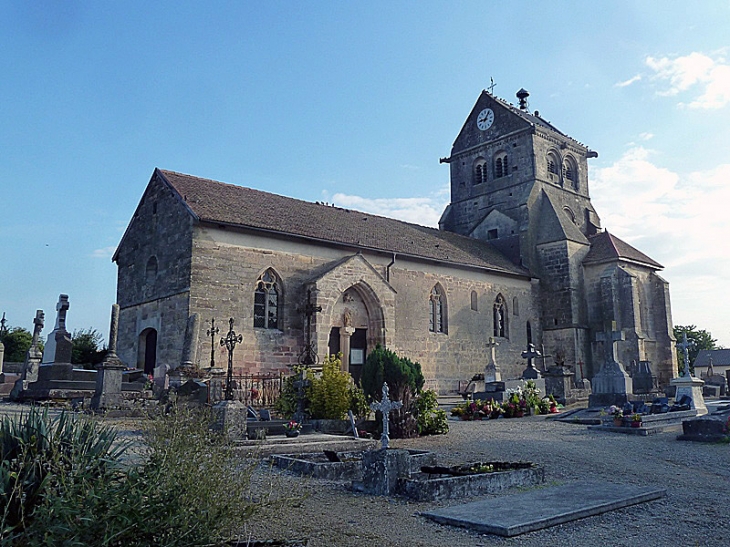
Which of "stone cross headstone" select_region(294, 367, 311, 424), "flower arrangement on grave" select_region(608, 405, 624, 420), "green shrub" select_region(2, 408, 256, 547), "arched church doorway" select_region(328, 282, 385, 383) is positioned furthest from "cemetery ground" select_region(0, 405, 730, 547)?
"arched church doorway" select_region(328, 282, 385, 383)

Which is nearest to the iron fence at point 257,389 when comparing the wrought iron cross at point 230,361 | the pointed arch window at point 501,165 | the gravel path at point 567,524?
the wrought iron cross at point 230,361

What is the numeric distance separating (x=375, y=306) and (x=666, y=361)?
1724cm

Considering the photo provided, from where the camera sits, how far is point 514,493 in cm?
716

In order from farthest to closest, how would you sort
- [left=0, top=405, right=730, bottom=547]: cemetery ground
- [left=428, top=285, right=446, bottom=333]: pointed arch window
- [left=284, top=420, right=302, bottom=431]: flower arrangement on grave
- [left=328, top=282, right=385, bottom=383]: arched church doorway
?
1. [left=428, top=285, right=446, bottom=333]: pointed arch window
2. [left=328, top=282, right=385, bottom=383]: arched church doorway
3. [left=284, top=420, right=302, bottom=431]: flower arrangement on grave
4. [left=0, top=405, right=730, bottom=547]: cemetery ground

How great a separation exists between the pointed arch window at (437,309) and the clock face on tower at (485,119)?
14015 mm

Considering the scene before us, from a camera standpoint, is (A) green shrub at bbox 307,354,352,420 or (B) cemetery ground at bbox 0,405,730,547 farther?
(A) green shrub at bbox 307,354,352,420

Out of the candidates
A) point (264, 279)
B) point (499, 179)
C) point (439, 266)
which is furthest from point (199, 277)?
point (499, 179)

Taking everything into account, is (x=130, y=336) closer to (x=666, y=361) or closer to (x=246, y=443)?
(x=246, y=443)

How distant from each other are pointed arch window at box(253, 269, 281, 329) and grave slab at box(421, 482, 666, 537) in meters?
14.8

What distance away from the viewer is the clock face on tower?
1416 inches

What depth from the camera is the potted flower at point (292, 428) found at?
11446mm

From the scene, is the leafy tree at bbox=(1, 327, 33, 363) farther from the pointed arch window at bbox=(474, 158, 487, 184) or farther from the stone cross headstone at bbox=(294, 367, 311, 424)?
the stone cross headstone at bbox=(294, 367, 311, 424)

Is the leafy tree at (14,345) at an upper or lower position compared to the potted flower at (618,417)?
upper

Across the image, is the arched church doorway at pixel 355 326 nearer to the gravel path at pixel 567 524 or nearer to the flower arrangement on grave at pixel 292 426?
the flower arrangement on grave at pixel 292 426
